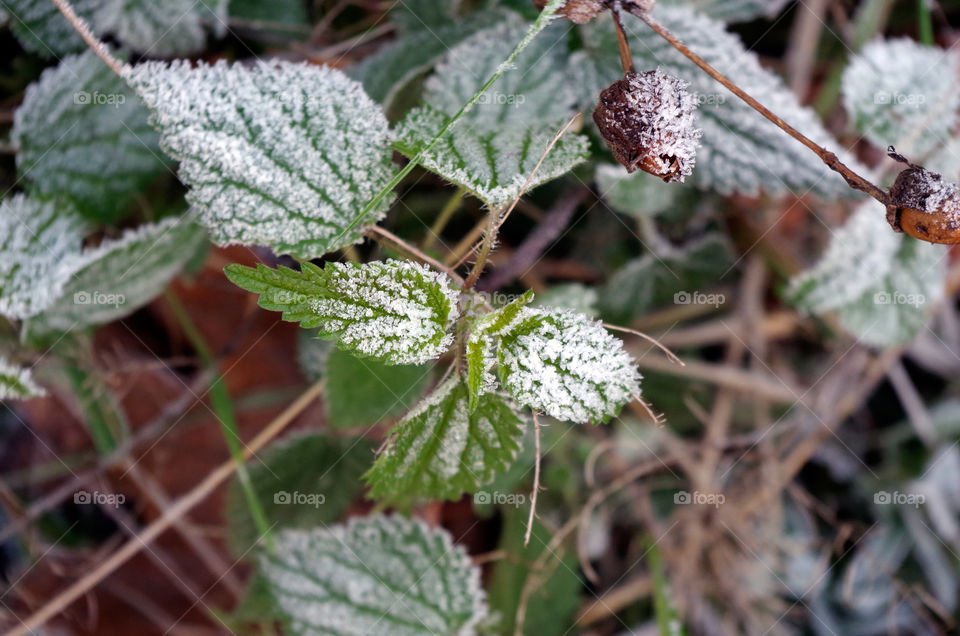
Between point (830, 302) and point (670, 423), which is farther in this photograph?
point (670, 423)

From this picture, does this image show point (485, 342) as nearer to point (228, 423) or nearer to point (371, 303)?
point (371, 303)

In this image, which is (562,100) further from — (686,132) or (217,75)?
(217,75)

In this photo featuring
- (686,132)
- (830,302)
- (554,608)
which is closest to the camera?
(686,132)

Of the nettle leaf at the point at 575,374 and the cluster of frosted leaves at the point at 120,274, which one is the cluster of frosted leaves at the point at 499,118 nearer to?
the nettle leaf at the point at 575,374

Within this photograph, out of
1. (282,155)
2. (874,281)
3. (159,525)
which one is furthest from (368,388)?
(874,281)

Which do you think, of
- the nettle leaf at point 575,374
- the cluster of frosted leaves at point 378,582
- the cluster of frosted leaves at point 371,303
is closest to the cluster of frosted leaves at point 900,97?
the nettle leaf at point 575,374

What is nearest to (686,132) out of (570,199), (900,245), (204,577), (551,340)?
(551,340)
